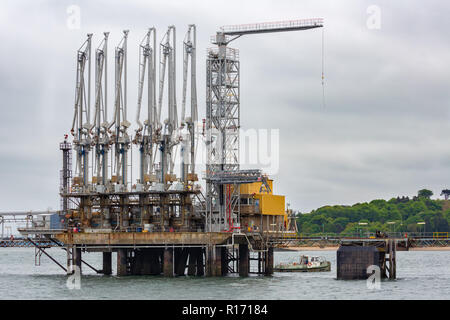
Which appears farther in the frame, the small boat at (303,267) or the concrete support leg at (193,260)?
the small boat at (303,267)

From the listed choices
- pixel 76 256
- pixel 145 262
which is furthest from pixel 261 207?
pixel 76 256

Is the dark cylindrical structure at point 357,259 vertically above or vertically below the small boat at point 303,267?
above

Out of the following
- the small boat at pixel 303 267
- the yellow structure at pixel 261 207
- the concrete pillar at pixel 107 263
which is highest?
the yellow structure at pixel 261 207

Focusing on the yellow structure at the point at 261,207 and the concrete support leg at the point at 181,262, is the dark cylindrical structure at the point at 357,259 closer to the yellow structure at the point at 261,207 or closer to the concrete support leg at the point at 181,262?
the yellow structure at the point at 261,207

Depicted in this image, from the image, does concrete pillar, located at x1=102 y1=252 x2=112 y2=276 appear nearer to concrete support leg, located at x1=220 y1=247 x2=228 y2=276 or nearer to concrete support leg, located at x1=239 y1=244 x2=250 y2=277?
concrete support leg, located at x1=220 y1=247 x2=228 y2=276

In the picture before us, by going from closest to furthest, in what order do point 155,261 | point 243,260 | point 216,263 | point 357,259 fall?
point 357,259
point 216,263
point 243,260
point 155,261

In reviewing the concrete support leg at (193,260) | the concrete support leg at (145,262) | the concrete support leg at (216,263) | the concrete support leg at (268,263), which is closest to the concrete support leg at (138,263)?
the concrete support leg at (145,262)

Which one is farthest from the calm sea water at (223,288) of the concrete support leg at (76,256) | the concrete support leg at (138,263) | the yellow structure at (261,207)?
the yellow structure at (261,207)

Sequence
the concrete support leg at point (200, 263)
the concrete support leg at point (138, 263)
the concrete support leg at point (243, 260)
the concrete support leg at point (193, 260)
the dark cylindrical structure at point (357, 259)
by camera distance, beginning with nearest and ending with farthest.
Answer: the dark cylindrical structure at point (357, 259) < the concrete support leg at point (243, 260) < the concrete support leg at point (193, 260) < the concrete support leg at point (200, 263) < the concrete support leg at point (138, 263)

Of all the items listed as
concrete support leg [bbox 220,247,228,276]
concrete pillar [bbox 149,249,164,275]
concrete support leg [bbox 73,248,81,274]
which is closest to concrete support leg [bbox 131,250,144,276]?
concrete pillar [bbox 149,249,164,275]

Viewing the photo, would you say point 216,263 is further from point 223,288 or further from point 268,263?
point 223,288

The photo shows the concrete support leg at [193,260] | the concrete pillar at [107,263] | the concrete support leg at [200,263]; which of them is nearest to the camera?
the concrete support leg at [193,260]
